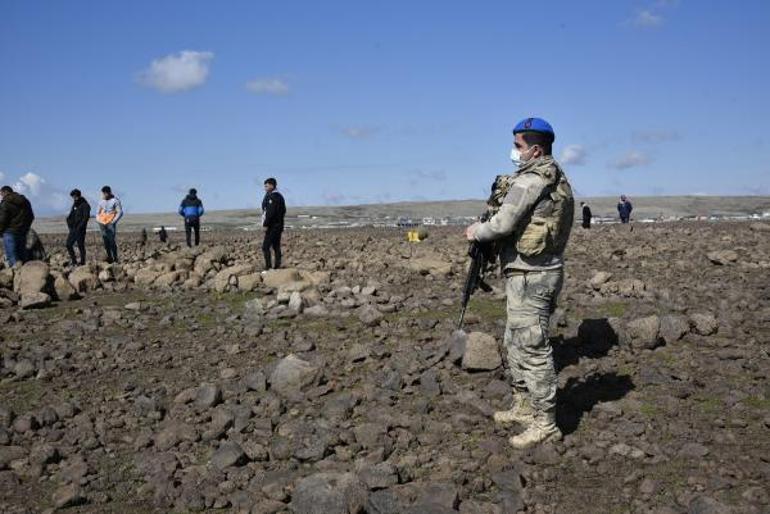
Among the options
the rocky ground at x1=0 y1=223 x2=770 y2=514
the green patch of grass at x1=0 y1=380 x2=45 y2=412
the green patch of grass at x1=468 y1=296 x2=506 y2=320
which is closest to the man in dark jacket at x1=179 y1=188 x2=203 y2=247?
the rocky ground at x1=0 y1=223 x2=770 y2=514

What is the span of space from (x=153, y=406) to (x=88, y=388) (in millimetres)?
1279

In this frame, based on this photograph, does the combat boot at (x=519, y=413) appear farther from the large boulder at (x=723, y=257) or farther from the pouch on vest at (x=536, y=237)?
the large boulder at (x=723, y=257)

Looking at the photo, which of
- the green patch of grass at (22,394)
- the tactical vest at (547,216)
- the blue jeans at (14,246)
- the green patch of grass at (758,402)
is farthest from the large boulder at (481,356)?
the blue jeans at (14,246)

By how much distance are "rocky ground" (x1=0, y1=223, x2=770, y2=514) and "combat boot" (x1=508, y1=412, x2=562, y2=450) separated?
0.10 m

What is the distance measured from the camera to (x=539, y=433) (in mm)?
5570

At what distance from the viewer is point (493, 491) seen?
4.93 metres

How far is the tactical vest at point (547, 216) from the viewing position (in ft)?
17.9

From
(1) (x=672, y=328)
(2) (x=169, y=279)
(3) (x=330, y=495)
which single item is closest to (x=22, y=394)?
(3) (x=330, y=495)

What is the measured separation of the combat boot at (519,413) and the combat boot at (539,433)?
0.75 ft

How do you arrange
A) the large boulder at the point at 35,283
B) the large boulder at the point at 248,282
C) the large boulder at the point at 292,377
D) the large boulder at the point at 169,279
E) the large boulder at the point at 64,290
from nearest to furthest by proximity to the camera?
the large boulder at the point at 292,377 < the large boulder at the point at 35,283 < the large boulder at the point at 64,290 < the large boulder at the point at 248,282 < the large boulder at the point at 169,279

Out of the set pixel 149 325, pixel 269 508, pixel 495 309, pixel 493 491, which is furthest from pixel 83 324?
pixel 493 491

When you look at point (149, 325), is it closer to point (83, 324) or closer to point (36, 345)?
point (83, 324)

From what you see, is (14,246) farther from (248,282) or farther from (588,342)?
(588,342)

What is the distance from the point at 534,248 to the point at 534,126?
90 cm
